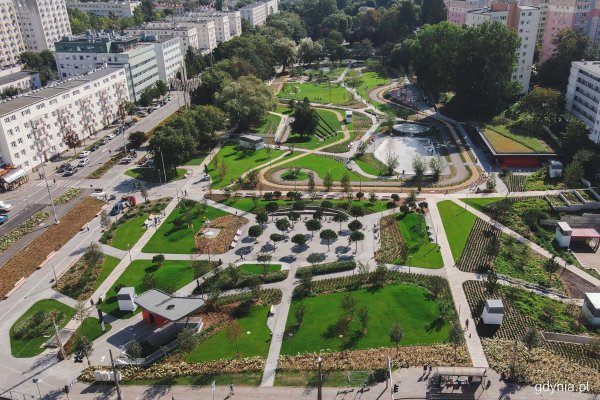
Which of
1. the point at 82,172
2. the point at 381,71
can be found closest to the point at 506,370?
the point at 82,172

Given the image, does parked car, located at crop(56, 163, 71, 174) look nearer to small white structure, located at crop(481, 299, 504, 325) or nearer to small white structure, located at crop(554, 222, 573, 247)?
small white structure, located at crop(481, 299, 504, 325)

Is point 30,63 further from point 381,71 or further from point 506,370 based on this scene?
point 506,370

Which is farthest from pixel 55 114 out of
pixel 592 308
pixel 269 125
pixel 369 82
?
pixel 592 308

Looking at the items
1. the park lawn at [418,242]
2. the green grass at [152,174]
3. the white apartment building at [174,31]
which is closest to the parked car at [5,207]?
the green grass at [152,174]

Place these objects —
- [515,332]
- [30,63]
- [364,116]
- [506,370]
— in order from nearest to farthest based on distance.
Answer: [506,370] → [515,332] → [364,116] → [30,63]

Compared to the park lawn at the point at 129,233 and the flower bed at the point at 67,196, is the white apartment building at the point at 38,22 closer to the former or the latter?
the flower bed at the point at 67,196

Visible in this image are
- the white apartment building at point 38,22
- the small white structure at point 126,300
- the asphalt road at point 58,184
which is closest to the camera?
the small white structure at point 126,300
